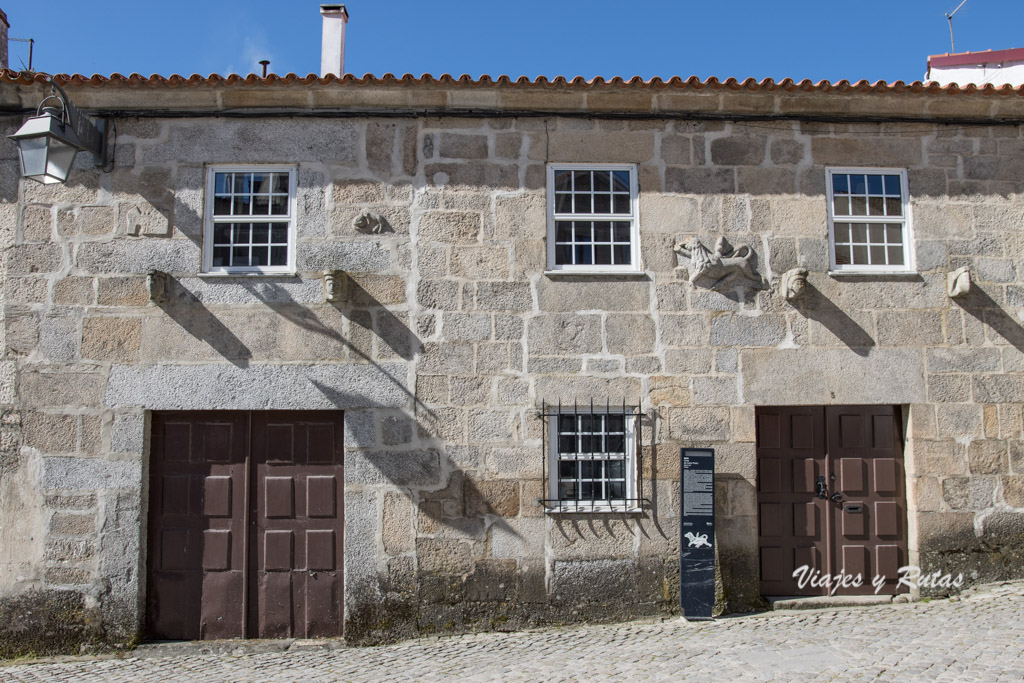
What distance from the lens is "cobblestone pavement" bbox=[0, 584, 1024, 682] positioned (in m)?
4.80

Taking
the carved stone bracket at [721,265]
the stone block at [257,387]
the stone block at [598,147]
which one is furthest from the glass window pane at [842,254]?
the stone block at [257,387]

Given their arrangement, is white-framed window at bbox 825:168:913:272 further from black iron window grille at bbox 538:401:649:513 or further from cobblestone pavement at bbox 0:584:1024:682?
cobblestone pavement at bbox 0:584:1024:682

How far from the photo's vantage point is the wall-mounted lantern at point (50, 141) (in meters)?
5.36

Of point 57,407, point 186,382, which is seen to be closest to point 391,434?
point 186,382

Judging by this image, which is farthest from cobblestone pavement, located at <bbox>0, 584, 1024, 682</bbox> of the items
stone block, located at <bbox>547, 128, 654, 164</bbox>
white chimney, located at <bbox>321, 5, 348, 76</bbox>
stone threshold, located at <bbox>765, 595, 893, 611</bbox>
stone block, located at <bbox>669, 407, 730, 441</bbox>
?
white chimney, located at <bbox>321, 5, 348, 76</bbox>

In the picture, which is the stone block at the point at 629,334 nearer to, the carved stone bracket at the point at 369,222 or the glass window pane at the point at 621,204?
the glass window pane at the point at 621,204

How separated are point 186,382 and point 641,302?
381 cm

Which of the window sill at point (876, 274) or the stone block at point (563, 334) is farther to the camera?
the window sill at point (876, 274)

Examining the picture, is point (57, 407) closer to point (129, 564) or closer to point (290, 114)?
point (129, 564)

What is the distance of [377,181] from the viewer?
6191 millimetres

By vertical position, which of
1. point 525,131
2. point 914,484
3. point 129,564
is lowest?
point 129,564

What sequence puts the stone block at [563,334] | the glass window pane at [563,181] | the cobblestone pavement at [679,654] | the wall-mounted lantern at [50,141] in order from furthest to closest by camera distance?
the glass window pane at [563,181] → the stone block at [563,334] → the wall-mounted lantern at [50,141] → the cobblestone pavement at [679,654]

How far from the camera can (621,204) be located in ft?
20.8

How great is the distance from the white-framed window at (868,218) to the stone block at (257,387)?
156 inches
